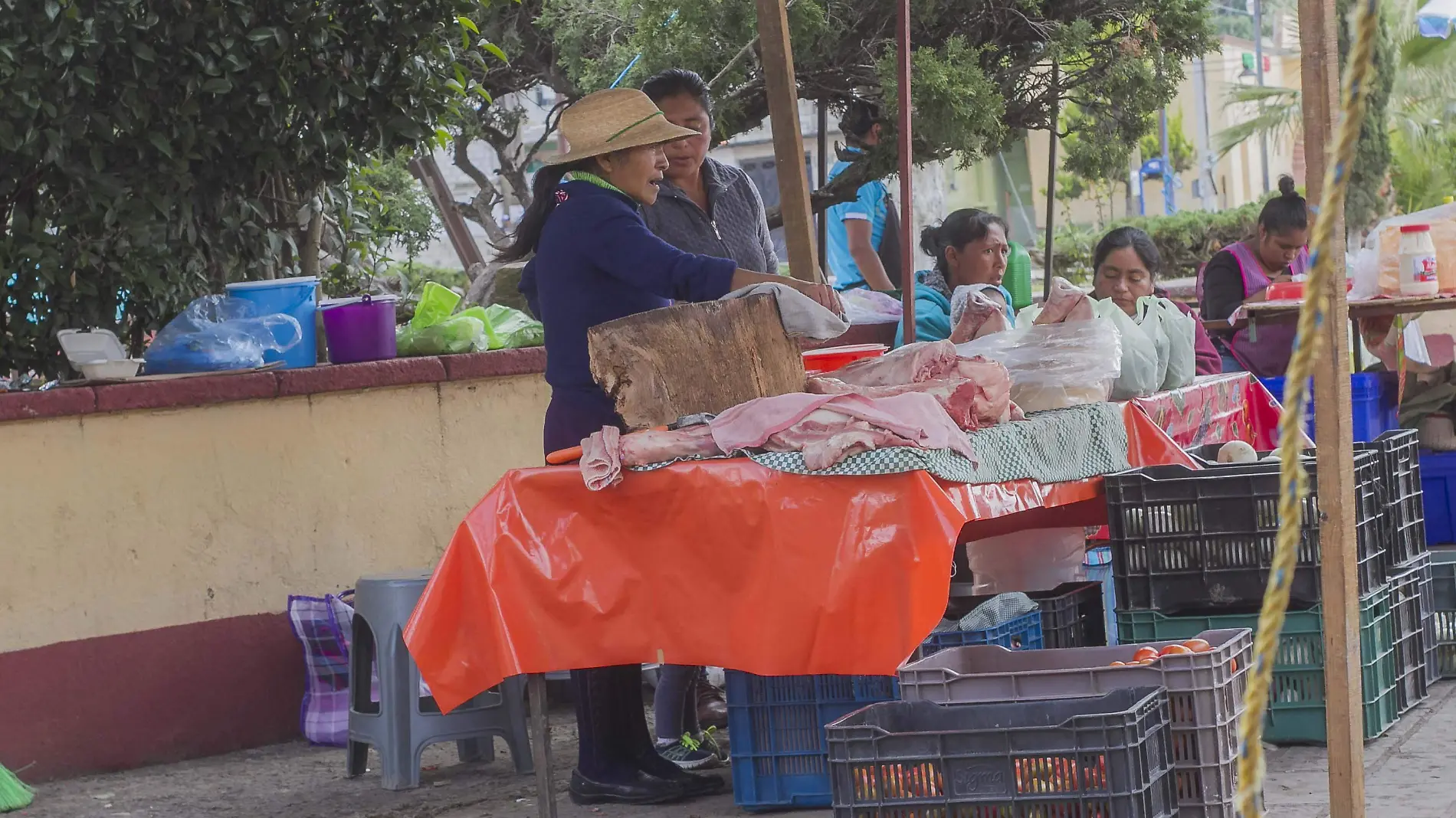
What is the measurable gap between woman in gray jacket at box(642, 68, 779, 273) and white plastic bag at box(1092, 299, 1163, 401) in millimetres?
1219

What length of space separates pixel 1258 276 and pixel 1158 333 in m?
2.51

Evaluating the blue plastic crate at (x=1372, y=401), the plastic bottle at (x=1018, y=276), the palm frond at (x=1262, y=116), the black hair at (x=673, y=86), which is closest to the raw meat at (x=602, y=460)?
the black hair at (x=673, y=86)

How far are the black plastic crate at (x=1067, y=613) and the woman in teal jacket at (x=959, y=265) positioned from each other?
1177 millimetres

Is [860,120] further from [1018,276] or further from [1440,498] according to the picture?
[1440,498]

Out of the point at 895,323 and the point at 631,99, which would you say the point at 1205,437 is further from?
the point at 631,99

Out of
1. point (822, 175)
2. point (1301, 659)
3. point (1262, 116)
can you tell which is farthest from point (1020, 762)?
point (1262, 116)

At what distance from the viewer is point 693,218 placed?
536 centimetres

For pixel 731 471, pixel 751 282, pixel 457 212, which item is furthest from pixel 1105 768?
pixel 457 212

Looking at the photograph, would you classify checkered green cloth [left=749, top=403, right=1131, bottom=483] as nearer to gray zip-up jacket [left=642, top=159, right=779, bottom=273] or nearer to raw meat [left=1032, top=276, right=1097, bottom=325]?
raw meat [left=1032, top=276, right=1097, bottom=325]

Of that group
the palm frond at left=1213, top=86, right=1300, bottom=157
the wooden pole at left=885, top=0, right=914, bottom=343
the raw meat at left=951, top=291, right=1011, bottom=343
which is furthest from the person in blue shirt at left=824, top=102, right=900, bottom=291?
the palm frond at left=1213, top=86, right=1300, bottom=157

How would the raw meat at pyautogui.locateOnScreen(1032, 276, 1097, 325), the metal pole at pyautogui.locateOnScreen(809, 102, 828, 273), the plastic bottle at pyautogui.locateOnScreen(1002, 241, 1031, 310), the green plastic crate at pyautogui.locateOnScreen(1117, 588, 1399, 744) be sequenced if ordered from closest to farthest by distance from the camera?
1. the green plastic crate at pyautogui.locateOnScreen(1117, 588, 1399, 744)
2. the raw meat at pyautogui.locateOnScreen(1032, 276, 1097, 325)
3. the plastic bottle at pyautogui.locateOnScreen(1002, 241, 1031, 310)
4. the metal pole at pyautogui.locateOnScreen(809, 102, 828, 273)

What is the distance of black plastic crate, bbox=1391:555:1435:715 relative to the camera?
502 centimetres

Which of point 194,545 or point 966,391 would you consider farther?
point 194,545

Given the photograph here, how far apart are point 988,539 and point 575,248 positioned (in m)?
1.83
